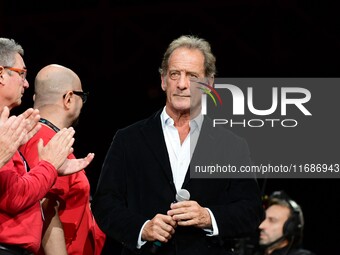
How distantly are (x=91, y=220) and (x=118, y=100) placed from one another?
217cm

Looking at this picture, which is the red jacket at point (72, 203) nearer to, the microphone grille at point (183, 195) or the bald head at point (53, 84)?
the bald head at point (53, 84)

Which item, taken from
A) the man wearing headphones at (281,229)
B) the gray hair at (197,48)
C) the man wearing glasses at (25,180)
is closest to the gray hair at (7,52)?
the man wearing glasses at (25,180)

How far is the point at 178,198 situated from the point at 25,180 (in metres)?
0.59

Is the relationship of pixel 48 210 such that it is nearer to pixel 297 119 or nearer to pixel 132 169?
pixel 132 169

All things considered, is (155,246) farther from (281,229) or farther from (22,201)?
(281,229)

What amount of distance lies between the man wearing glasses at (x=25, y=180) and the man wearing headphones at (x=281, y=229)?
138 centimetres

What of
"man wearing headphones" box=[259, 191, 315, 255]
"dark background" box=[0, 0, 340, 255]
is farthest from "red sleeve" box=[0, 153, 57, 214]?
"dark background" box=[0, 0, 340, 255]

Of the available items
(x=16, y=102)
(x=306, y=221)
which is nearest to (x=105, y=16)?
(x=306, y=221)

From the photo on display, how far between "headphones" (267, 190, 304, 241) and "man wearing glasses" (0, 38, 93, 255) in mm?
1441

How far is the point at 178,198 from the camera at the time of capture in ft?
9.62

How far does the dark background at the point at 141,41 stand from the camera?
5328mm

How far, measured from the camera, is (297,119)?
195 inches

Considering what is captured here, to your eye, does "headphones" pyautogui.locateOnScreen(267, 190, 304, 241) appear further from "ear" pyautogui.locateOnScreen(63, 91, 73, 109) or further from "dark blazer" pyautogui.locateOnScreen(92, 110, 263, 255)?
"ear" pyautogui.locateOnScreen(63, 91, 73, 109)

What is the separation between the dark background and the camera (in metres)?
5.33
